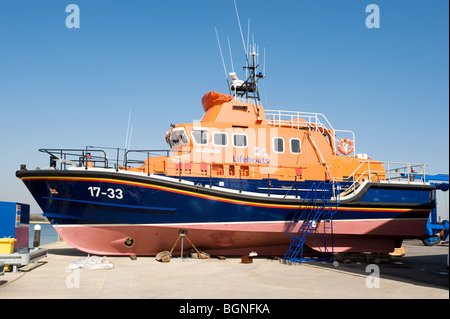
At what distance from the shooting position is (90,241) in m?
9.15

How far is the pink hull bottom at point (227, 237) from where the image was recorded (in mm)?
9086

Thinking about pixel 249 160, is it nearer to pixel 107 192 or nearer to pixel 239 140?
pixel 239 140

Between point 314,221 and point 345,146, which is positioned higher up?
point 345,146

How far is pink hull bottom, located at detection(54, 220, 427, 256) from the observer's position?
909 cm

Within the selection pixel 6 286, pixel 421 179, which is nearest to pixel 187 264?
pixel 6 286

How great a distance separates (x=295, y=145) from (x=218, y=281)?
5.28 m

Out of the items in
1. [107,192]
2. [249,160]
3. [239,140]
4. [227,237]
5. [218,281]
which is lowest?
[218,281]

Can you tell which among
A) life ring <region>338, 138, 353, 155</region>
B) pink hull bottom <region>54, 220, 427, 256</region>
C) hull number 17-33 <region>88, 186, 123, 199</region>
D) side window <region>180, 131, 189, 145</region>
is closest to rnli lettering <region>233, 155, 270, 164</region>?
side window <region>180, 131, 189, 145</region>

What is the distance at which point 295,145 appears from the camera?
10.6 meters

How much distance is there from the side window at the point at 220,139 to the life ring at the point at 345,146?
3.65m

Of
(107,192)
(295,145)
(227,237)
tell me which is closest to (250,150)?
(295,145)

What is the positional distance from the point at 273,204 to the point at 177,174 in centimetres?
261

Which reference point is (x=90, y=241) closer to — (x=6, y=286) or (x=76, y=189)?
(x=76, y=189)
